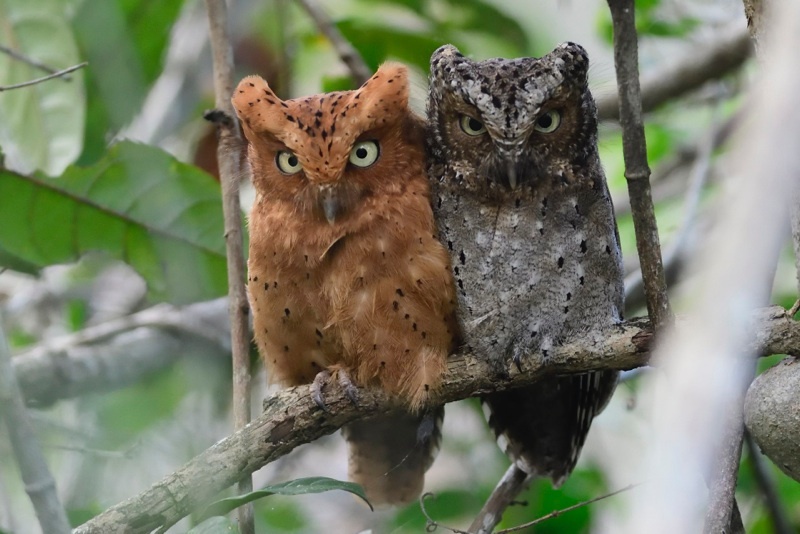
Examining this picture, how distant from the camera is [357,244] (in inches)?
97.3

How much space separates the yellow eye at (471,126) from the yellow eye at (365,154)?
25 centimetres

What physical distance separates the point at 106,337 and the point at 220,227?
1086mm

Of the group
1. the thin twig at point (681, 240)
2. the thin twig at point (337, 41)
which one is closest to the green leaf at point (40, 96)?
the thin twig at point (337, 41)

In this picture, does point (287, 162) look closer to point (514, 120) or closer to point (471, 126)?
point (471, 126)

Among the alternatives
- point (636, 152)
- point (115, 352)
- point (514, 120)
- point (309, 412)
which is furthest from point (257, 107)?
point (115, 352)

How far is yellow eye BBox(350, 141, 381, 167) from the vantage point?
8.07 ft

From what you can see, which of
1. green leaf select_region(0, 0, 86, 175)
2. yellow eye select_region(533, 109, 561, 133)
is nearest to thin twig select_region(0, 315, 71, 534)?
yellow eye select_region(533, 109, 561, 133)

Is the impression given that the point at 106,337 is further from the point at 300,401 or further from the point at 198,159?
the point at 300,401

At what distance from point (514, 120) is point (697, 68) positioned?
7.13 ft

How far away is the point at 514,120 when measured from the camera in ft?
7.59

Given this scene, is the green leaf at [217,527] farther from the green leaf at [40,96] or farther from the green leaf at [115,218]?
the green leaf at [40,96]

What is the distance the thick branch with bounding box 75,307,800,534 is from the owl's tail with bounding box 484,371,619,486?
0.52 m

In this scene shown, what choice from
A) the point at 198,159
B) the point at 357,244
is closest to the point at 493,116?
the point at 357,244

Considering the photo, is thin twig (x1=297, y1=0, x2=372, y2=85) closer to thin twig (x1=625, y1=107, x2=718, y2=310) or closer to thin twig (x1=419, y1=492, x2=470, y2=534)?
thin twig (x1=625, y1=107, x2=718, y2=310)
